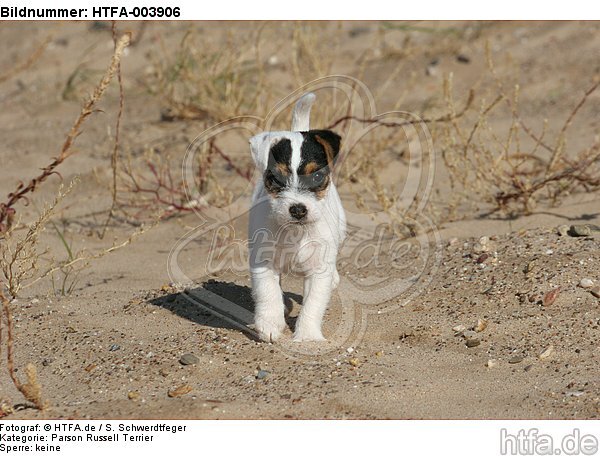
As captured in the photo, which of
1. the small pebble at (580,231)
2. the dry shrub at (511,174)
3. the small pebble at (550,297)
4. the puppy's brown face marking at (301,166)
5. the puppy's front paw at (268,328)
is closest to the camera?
the puppy's brown face marking at (301,166)

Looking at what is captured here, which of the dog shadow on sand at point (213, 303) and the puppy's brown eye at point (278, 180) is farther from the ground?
the puppy's brown eye at point (278, 180)

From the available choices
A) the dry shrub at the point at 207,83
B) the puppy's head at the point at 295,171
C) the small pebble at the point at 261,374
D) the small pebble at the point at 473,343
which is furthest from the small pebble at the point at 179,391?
the dry shrub at the point at 207,83

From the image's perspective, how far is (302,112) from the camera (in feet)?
19.0

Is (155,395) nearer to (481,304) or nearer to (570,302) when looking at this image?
(481,304)

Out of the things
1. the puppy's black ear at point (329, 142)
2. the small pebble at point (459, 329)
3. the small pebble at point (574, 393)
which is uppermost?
the puppy's black ear at point (329, 142)

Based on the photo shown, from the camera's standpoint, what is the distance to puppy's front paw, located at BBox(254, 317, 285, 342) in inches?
209

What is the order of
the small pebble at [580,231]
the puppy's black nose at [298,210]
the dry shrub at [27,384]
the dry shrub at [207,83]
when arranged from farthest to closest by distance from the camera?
the dry shrub at [207,83], the small pebble at [580,231], the puppy's black nose at [298,210], the dry shrub at [27,384]

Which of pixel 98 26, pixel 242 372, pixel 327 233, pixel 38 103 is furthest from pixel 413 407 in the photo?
pixel 98 26

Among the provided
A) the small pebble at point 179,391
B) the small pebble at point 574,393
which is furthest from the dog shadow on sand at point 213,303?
the small pebble at point 574,393

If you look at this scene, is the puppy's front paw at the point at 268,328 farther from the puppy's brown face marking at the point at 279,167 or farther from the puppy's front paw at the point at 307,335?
the puppy's brown face marking at the point at 279,167

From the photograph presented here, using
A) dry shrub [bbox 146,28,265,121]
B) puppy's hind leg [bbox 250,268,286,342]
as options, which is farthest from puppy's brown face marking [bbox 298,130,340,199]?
dry shrub [bbox 146,28,265,121]

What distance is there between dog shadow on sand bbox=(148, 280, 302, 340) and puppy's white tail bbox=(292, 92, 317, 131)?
1.20m

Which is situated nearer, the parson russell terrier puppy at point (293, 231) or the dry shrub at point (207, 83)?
the parson russell terrier puppy at point (293, 231)

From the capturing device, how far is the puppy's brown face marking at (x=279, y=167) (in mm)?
5172
